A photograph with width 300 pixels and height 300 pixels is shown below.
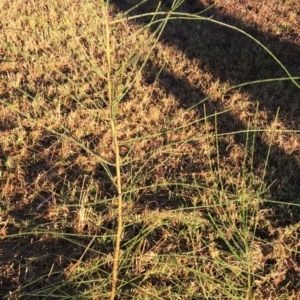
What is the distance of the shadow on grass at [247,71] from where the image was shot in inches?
182

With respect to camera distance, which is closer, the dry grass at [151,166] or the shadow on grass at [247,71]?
the dry grass at [151,166]

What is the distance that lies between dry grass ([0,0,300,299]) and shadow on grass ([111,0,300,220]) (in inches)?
0.8

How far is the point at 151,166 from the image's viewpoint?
4629mm

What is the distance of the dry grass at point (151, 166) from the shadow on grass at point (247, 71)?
2 cm

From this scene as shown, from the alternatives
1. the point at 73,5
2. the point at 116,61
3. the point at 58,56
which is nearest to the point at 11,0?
the point at 73,5

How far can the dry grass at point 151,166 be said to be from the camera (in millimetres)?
2814

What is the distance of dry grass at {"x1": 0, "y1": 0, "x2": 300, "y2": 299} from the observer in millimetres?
2814

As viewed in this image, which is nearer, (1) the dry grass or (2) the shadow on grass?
(1) the dry grass

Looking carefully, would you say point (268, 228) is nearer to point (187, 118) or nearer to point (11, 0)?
point (187, 118)

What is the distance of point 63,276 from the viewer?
3400 mm

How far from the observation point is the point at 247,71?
21.9ft

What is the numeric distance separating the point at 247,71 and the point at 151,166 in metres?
2.78

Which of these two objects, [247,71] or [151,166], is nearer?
[151,166]

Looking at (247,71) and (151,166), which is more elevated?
(247,71)
